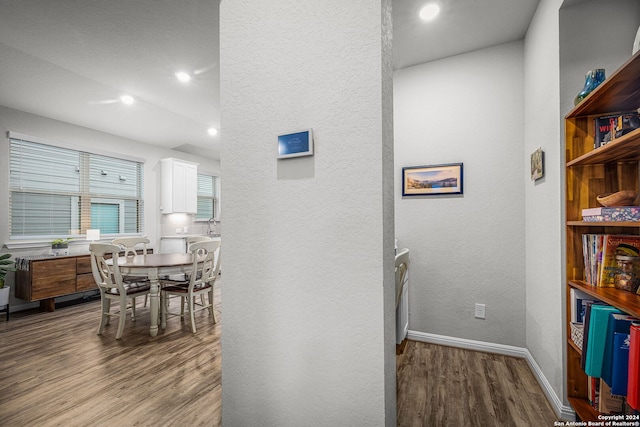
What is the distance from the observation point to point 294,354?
126cm

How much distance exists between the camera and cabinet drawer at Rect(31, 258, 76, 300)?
12.1 ft

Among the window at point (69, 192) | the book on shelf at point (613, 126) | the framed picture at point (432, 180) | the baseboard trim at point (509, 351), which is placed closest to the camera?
the book on shelf at point (613, 126)

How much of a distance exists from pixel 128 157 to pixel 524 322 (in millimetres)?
6301

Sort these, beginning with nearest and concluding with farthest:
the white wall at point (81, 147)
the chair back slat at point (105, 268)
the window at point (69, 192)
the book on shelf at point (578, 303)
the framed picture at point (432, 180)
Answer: the book on shelf at point (578, 303), the framed picture at point (432, 180), the chair back slat at point (105, 268), the white wall at point (81, 147), the window at point (69, 192)

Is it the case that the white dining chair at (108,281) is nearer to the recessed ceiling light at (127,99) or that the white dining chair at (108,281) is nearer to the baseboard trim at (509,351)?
the recessed ceiling light at (127,99)

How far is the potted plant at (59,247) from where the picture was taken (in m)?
4.11

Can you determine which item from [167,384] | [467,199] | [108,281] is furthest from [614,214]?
[108,281]

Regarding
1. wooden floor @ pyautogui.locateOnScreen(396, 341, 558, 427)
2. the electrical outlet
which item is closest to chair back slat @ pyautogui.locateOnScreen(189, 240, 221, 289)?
wooden floor @ pyautogui.locateOnScreen(396, 341, 558, 427)

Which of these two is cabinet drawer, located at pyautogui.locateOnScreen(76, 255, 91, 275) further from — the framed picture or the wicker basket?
the wicker basket

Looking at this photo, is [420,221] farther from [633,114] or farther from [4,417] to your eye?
[4,417]

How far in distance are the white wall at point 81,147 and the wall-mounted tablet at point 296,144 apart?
4752 millimetres

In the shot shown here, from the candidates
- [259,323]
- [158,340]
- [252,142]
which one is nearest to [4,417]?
[158,340]

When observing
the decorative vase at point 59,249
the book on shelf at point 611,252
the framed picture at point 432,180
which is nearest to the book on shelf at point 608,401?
the book on shelf at point 611,252

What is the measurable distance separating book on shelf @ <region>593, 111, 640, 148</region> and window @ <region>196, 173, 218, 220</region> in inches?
270
